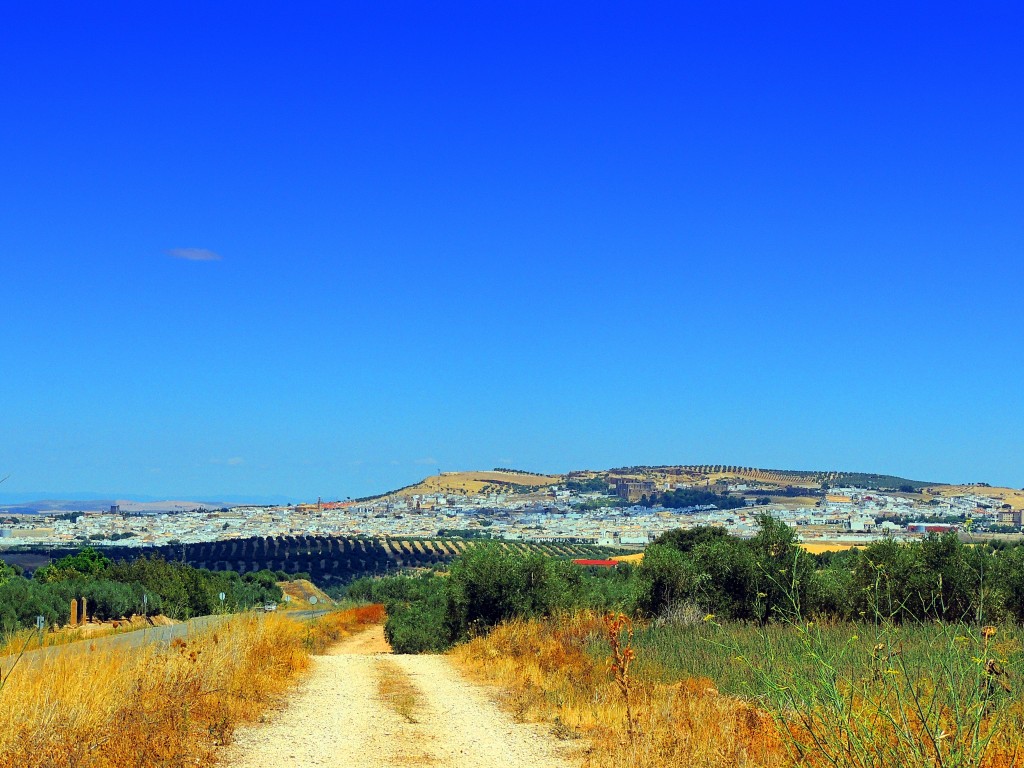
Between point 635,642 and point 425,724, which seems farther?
point 635,642

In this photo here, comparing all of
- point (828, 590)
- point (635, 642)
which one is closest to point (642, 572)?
point (828, 590)

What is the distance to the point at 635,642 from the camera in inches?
704

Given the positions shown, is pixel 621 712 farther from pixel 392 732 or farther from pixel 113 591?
pixel 113 591

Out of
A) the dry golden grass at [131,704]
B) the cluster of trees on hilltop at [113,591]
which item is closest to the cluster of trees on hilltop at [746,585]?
the cluster of trees on hilltop at [113,591]

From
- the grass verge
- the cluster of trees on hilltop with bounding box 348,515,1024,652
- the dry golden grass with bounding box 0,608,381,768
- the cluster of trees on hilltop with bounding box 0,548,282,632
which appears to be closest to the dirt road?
the grass verge

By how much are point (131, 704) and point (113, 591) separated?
124ft

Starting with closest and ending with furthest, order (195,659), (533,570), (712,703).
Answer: (712,703) → (195,659) → (533,570)

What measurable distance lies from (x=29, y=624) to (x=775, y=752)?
108 ft

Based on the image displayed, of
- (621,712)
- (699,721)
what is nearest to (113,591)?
(621,712)

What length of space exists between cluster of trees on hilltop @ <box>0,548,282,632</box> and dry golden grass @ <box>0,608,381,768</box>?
15.8 m

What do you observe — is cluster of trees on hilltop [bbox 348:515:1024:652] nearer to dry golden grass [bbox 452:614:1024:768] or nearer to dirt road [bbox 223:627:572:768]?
dry golden grass [bbox 452:614:1024:768]

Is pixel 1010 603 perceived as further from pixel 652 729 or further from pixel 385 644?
pixel 385 644

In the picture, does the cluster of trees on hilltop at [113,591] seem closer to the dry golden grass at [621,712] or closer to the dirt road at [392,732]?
the dry golden grass at [621,712]

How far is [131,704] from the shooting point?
31.3 feet
